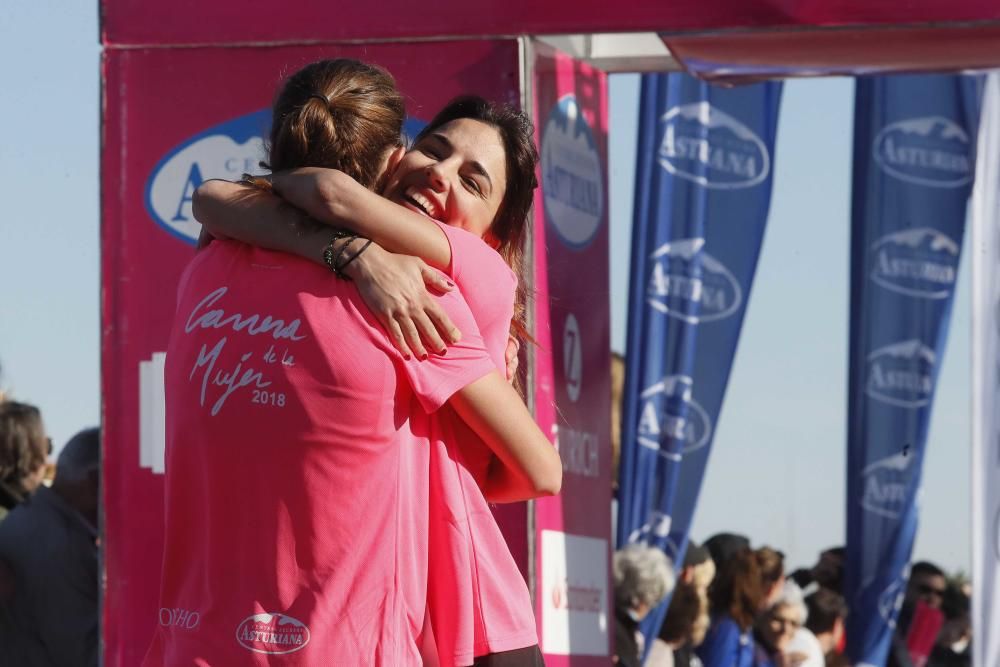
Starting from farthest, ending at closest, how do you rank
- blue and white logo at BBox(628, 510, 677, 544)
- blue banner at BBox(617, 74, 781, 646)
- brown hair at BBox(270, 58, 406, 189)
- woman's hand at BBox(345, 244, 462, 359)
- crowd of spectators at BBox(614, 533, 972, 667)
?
blue banner at BBox(617, 74, 781, 646) < blue and white logo at BBox(628, 510, 677, 544) < crowd of spectators at BBox(614, 533, 972, 667) < brown hair at BBox(270, 58, 406, 189) < woman's hand at BBox(345, 244, 462, 359)

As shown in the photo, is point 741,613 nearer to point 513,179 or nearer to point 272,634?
point 513,179

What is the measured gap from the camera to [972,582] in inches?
295

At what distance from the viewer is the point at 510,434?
2.18 meters

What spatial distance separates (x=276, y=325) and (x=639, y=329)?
6362 millimetres

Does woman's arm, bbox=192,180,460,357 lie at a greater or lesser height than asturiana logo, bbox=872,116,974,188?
lesser

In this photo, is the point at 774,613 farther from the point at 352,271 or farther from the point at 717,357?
the point at 352,271

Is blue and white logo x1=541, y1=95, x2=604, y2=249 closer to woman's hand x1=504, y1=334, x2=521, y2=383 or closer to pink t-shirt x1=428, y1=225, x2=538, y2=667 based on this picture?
woman's hand x1=504, y1=334, x2=521, y2=383

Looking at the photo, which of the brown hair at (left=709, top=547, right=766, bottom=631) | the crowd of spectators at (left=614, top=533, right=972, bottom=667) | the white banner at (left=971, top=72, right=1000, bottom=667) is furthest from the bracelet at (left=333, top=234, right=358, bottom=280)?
the brown hair at (left=709, top=547, right=766, bottom=631)

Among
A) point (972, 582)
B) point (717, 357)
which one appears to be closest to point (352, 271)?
point (972, 582)

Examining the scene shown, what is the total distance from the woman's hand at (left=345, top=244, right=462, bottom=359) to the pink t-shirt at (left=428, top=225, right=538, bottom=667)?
82mm

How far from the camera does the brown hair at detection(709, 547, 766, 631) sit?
7.82 metres

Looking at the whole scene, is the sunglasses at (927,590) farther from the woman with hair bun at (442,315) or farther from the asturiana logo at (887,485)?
the woman with hair bun at (442,315)

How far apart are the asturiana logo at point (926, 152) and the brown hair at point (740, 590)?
8.28 feet

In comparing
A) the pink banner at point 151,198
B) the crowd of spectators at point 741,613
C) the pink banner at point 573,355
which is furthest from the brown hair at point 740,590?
the pink banner at point 151,198
